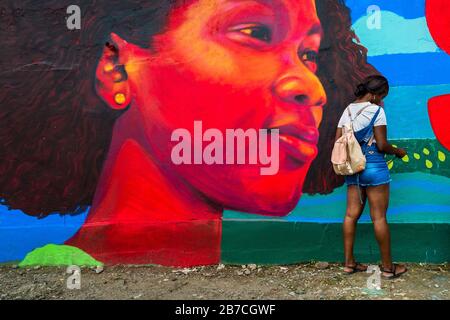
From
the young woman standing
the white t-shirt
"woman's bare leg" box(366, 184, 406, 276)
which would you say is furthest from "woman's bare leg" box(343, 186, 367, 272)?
the white t-shirt

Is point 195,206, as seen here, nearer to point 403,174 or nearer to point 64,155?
point 64,155

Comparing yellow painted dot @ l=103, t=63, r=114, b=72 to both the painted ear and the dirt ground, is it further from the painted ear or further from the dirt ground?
the dirt ground

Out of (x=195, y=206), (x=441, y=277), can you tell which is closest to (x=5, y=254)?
(x=195, y=206)

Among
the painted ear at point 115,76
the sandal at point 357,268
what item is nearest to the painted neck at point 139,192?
the painted ear at point 115,76

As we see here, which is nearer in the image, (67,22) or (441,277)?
(441,277)

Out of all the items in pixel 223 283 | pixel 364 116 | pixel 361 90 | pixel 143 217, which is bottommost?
pixel 223 283

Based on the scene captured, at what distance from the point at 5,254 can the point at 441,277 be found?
3929mm

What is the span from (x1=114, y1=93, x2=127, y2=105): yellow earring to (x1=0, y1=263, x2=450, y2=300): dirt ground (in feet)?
5.03

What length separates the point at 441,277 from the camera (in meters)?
3.46

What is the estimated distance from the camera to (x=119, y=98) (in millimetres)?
3797

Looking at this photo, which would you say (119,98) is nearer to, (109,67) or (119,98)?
(119,98)

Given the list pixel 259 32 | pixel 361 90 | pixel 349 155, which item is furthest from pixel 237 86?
pixel 349 155

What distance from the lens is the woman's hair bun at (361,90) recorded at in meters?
3.40

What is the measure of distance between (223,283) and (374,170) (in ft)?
5.17
